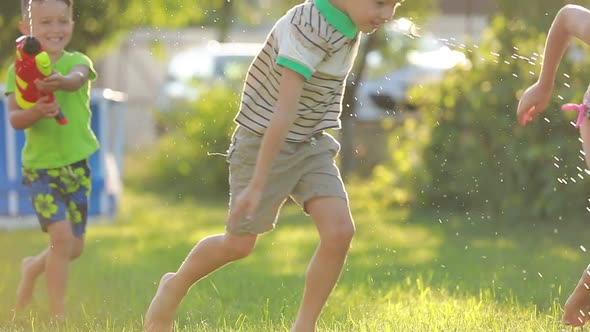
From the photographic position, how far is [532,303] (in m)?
5.03

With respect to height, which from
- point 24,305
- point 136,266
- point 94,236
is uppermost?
point 24,305

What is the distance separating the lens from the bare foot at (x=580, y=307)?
14.5 feet

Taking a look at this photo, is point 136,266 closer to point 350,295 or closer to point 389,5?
point 350,295

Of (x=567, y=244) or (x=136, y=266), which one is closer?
(x=136, y=266)

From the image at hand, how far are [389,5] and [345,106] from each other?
8.94 m

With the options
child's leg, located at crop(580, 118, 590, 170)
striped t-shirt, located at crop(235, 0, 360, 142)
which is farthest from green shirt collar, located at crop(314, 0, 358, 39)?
child's leg, located at crop(580, 118, 590, 170)

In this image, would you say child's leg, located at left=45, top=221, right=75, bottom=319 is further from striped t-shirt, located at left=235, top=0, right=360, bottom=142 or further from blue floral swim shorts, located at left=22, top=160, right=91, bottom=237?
striped t-shirt, located at left=235, top=0, right=360, bottom=142

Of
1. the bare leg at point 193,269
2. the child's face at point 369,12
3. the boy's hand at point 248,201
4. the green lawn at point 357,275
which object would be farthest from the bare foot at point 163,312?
the child's face at point 369,12

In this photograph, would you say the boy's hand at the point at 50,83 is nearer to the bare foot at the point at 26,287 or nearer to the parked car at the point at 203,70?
the bare foot at the point at 26,287

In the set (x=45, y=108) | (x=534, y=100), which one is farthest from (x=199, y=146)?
(x=534, y=100)

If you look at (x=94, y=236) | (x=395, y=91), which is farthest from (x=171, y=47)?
(x=94, y=236)

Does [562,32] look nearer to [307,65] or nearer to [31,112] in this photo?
[307,65]

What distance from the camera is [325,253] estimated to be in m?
4.00

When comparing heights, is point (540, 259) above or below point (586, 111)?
below
